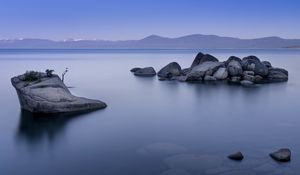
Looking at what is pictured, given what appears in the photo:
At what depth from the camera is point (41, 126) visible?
18234mm

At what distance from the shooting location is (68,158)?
13.6m

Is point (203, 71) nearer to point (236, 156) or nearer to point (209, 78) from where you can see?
point (209, 78)

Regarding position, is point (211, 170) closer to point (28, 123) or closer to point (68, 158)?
point (68, 158)

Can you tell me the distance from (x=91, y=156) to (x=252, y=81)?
2750 centimetres

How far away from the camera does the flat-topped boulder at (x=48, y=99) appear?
66.3 feet

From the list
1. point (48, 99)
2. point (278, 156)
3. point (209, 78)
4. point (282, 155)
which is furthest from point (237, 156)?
point (209, 78)

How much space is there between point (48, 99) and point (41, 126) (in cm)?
235

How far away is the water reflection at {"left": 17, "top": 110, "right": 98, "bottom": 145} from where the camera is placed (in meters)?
16.5

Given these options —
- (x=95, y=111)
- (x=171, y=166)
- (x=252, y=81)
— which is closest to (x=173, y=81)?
(x=252, y=81)

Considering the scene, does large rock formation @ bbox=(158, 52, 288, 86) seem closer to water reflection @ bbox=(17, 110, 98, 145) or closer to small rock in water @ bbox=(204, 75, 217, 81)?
small rock in water @ bbox=(204, 75, 217, 81)

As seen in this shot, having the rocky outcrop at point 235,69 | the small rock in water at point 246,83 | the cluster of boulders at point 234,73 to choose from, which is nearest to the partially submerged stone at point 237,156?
the small rock in water at point 246,83

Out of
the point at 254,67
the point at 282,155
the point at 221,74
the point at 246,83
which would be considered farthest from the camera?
the point at 254,67

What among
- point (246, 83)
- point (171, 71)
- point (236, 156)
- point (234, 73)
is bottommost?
point (246, 83)

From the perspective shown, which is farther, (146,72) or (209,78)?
(146,72)
